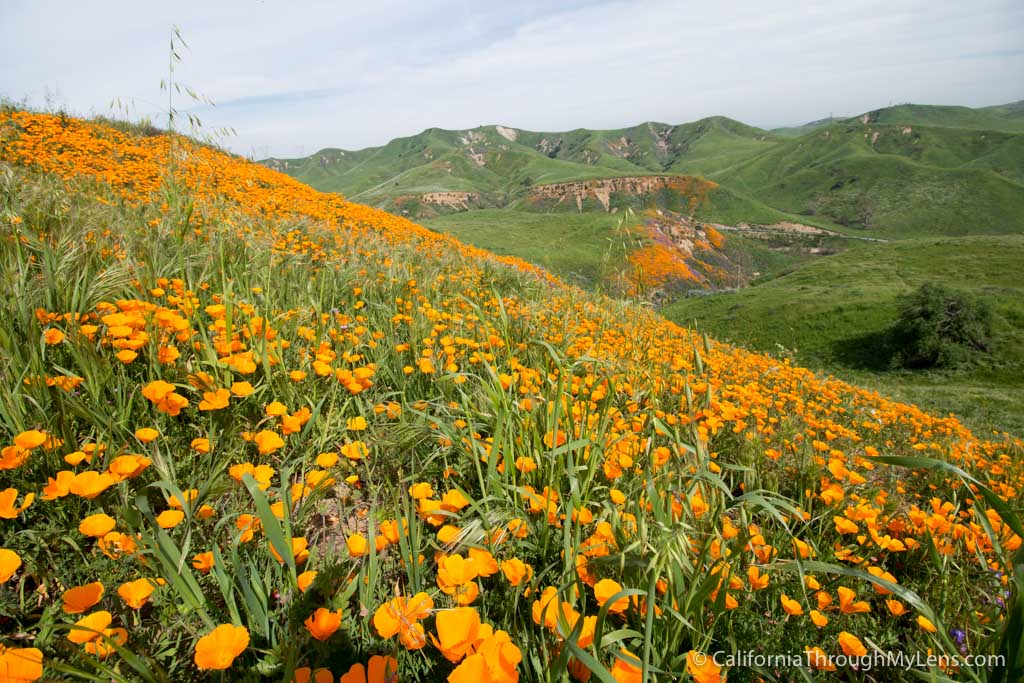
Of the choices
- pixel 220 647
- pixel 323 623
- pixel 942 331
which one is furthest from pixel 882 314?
pixel 220 647

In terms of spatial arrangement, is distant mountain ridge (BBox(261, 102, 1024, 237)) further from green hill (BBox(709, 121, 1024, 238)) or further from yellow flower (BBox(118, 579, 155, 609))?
yellow flower (BBox(118, 579, 155, 609))

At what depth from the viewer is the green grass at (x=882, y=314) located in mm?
24588

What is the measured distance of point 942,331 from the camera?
102 feet

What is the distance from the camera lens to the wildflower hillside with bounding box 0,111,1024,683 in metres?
1.20

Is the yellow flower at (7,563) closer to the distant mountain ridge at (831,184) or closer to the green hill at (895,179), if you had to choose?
the distant mountain ridge at (831,184)

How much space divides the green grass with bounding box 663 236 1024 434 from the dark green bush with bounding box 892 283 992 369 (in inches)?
41.1

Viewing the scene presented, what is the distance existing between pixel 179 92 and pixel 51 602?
11.9 ft

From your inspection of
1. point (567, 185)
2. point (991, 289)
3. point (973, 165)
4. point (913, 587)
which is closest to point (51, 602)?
point (913, 587)

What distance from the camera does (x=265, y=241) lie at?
4.44 meters

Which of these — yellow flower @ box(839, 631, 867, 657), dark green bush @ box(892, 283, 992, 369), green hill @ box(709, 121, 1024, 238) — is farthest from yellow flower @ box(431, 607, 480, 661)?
green hill @ box(709, 121, 1024, 238)

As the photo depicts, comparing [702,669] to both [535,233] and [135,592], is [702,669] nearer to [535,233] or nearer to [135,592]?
[135,592]

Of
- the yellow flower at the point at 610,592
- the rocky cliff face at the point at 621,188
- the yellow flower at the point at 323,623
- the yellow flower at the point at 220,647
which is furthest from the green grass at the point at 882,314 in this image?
the rocky cliff face at the point at 621,188

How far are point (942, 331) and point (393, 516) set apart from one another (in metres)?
42.4

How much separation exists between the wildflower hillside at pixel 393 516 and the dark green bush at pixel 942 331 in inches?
1441
